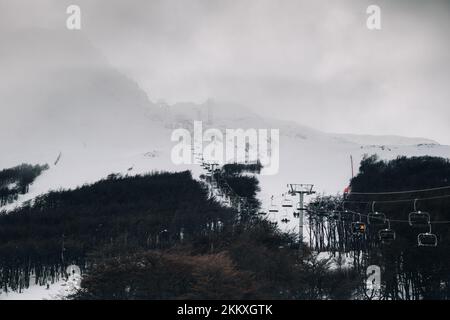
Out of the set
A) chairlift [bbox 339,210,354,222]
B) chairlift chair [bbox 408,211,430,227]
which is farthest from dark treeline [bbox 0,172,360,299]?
chairlift chair [bbox 408,211,430,227]

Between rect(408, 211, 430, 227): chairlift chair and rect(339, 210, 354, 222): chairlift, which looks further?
rect(339, 210, 354, 222): chairlift

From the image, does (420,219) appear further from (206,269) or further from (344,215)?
(344,215)

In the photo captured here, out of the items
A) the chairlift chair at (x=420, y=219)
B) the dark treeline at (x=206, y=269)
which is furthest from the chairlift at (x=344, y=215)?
the chairlift chair at (x=420, y=219)

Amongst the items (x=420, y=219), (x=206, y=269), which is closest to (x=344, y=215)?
(x=420, y=219)

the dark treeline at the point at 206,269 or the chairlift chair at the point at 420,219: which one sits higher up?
the chairlift chair at the point at 420,219

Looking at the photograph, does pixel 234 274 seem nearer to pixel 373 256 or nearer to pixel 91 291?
pixel 91 291

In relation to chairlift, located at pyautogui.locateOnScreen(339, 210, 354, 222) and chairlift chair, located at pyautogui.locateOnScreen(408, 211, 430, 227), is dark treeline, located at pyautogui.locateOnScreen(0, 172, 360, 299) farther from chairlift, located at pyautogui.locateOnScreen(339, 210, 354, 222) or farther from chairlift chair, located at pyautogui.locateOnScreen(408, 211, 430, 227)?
chairlift chair, located at pyautogui.locateOnScreen(408, 211, 430, 227)

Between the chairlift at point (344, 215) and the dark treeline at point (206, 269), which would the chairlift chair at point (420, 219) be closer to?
the dark treeline at point (206, 269)

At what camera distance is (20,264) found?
370 feet

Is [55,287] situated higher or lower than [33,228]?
lower

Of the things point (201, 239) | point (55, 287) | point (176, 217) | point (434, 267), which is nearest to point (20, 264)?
point (55, 287)

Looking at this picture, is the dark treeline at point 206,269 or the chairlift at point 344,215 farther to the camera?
the chairlift at point 344,215
